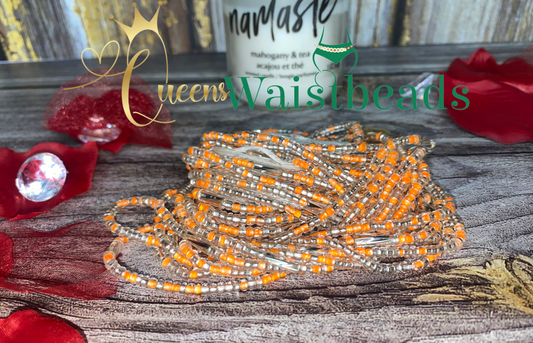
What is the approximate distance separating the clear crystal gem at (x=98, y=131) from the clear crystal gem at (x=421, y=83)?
0.46 metres

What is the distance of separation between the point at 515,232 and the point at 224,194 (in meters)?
0.28

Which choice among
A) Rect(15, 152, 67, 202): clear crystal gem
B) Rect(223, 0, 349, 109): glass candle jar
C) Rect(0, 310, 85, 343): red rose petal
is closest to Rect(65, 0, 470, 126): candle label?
Rect(223, 0, 349, 109): glass candle jar

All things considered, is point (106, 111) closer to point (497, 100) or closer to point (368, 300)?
point (368, 300)

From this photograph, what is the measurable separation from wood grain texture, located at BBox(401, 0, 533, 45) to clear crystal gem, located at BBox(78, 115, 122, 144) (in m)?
0.58

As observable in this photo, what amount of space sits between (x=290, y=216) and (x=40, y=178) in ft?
0.89

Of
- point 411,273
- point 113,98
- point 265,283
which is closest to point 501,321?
point 411,273

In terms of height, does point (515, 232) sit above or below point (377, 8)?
below

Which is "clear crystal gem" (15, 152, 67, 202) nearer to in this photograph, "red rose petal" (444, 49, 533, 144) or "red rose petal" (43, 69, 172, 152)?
"red rose petal" (43, 69, 172, 152)

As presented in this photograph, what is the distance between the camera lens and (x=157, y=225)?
0.37 meters

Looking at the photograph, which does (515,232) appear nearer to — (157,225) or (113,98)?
(157,225)

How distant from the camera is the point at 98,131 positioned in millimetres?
500

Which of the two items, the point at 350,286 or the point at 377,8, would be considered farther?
the point at 377,8

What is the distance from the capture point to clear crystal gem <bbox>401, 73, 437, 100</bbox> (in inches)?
25.1

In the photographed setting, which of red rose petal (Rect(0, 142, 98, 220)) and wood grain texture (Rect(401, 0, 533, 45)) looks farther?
wood grain texture (Rect(401, 0, 533, 45))
